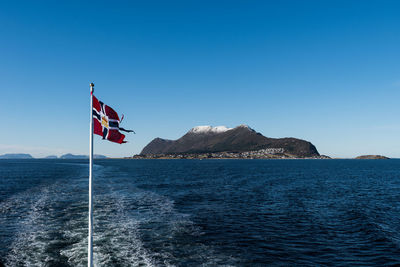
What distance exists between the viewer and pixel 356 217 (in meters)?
31.9

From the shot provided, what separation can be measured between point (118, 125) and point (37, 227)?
20808 mm

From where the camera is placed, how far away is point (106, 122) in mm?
13562

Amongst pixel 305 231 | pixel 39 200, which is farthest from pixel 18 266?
pixel 39 200

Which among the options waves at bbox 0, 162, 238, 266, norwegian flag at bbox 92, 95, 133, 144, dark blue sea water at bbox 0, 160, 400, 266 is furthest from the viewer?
dark blue sea water at bbox 0, 160, 400, 266

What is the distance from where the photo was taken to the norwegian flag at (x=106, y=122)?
13141mm

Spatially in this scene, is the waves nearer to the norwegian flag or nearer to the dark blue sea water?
the dark blue sea water

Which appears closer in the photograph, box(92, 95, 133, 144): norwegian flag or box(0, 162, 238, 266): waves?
box(92, 95, 133, 144): norwegian flag

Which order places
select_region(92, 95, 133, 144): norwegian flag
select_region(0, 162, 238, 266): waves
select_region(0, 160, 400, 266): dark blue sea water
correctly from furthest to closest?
select_region(0, 160, 400, 266): dark blue sea water, select_region(0, 162, 238, 266): waves, select_region(92, 95, 133, 144): norwegian flag

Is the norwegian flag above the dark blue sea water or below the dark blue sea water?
above

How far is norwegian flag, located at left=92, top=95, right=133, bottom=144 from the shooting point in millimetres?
13141

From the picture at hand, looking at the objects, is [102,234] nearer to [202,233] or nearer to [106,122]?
[202,233]

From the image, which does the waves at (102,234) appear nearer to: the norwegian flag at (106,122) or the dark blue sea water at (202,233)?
the dark blue sea water at (202,233)

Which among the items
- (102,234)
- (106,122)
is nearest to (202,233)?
(102,234)

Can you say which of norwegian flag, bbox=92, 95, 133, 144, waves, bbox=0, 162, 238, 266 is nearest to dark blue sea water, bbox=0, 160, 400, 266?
waves, bbox=0, 162, 238, 266
